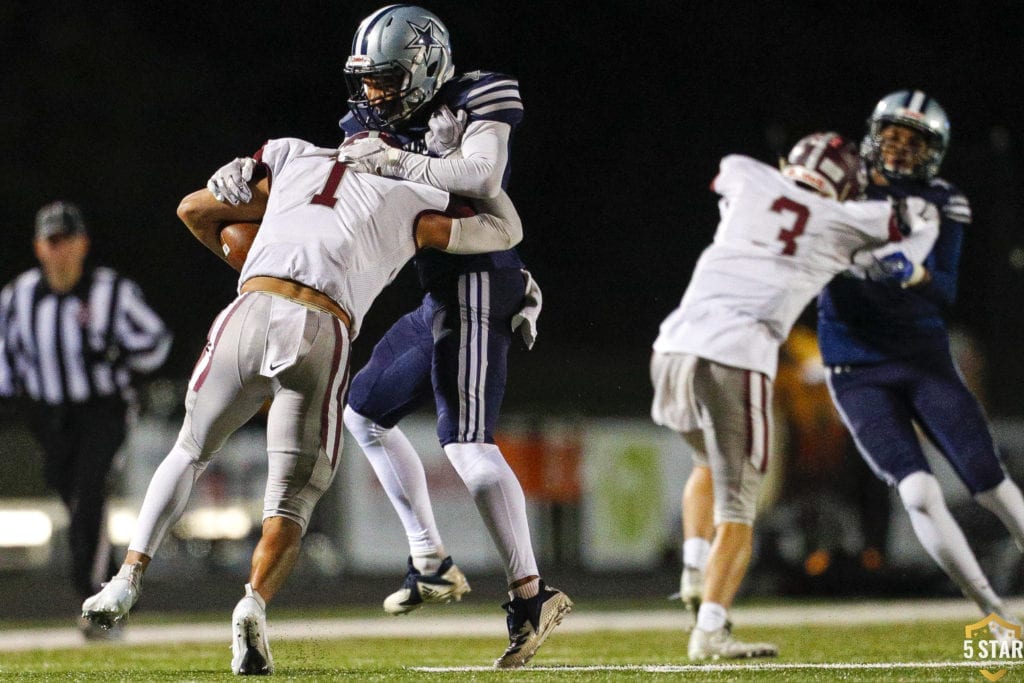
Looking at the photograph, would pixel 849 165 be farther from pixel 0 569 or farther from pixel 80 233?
pixel 0 569

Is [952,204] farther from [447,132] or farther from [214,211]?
[214,211]

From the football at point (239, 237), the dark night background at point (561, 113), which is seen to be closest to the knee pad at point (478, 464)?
the football at point (239, 237)

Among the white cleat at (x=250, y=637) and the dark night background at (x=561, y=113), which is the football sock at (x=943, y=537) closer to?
the white cleat at (x=250, y=637)

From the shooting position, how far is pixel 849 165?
5.22m

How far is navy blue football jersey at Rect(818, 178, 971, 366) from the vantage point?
537 centimetres

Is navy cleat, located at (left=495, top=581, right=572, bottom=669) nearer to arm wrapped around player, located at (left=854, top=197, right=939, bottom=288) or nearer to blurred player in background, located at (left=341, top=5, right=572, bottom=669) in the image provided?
blurred player in background, located at (left=341, top=5, right=572, bottom=669)

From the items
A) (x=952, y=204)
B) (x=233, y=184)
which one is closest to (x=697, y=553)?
(x=952, y=204)

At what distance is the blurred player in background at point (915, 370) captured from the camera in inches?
203

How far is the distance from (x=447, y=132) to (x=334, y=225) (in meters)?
0.59

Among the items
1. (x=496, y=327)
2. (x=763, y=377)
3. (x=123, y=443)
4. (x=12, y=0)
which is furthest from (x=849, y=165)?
(x=12, y=0)

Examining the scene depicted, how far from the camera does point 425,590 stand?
4723 millimetres

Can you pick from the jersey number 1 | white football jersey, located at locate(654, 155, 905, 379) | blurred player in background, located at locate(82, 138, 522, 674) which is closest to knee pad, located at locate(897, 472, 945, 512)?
white football jersey, located at locate(654, 155, 905, 379)

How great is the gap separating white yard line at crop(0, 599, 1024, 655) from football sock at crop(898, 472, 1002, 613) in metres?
1.63

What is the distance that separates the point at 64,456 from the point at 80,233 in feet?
3.12
